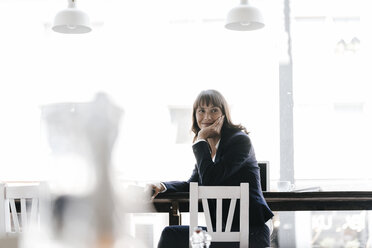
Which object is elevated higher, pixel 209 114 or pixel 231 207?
pixel 209 114

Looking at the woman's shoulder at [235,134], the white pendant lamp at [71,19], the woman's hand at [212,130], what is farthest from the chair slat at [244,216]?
the white pendant lamp at [71,19]

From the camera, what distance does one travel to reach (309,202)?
3.51 metres

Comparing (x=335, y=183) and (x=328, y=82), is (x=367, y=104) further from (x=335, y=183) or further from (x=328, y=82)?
(x=335, y=183)

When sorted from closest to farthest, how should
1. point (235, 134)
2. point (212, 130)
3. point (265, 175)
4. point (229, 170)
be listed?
point (229, 170) → point (235, 134) → point (212, 130) → point (265, 175)

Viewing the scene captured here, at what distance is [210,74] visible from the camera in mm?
5531

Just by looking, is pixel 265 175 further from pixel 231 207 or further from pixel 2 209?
pixel 2 209

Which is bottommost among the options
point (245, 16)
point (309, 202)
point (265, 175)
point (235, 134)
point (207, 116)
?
point (309, 202)

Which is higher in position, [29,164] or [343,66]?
[343,66]

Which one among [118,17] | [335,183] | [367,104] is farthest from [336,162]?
[118,17]

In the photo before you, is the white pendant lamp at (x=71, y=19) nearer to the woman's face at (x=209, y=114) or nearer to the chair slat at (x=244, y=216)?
the woman's face at (x=209, y=114)

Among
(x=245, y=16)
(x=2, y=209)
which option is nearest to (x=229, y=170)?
(x=2, y=209)

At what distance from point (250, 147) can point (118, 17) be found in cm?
342

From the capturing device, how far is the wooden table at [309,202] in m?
3.33

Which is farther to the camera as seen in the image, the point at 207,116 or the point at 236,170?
the point at 207,116
